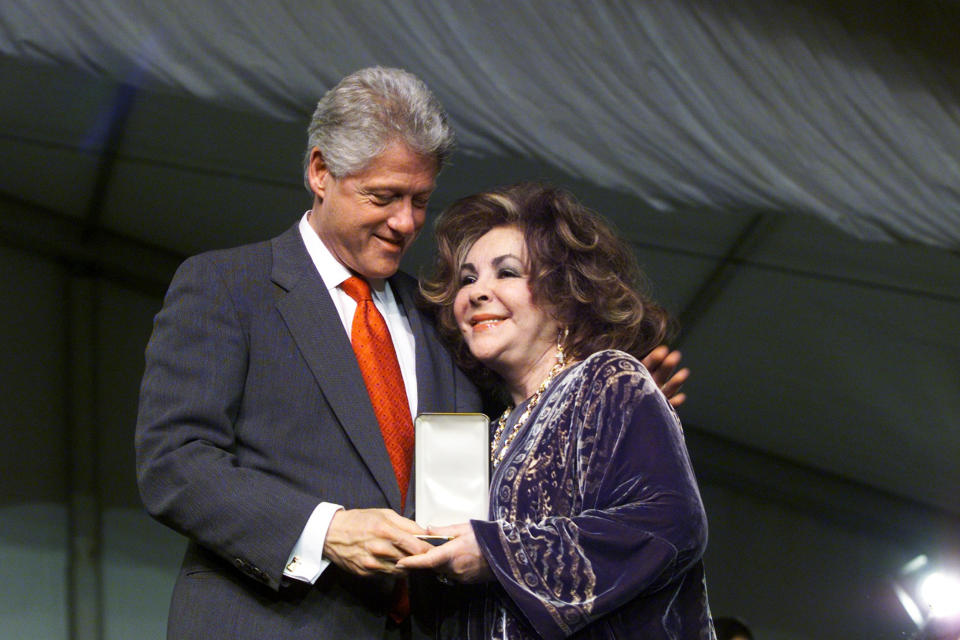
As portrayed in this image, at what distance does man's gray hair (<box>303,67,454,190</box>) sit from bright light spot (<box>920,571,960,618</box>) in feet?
9.07

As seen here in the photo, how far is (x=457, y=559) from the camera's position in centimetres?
158

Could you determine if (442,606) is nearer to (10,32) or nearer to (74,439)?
(10,32)

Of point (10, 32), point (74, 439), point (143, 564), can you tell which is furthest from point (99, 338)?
point (10, 32)

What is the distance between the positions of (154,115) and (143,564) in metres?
1.58

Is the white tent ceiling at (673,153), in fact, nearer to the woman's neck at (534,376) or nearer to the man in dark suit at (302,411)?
the man in dark suit at (302,411)

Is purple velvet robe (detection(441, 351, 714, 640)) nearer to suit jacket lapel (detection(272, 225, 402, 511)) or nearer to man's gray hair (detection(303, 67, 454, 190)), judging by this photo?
suit jacket lapel (detection(272, 225, 402, 511))

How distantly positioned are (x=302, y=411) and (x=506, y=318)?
369 millimetres

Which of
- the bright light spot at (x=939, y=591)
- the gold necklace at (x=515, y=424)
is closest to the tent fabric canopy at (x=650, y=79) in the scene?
the bright light spot at (x=939, y=591)

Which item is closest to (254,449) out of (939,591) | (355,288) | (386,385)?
(386,385)

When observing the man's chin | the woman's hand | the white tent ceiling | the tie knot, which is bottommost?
the woman's hand

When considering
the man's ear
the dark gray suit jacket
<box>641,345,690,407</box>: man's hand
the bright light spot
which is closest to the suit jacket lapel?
the dark gray suit jacket

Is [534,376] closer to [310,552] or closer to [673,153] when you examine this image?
[310,552]

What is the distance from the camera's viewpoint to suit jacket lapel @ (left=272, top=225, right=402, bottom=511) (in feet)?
5.61

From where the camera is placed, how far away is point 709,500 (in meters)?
4.78
